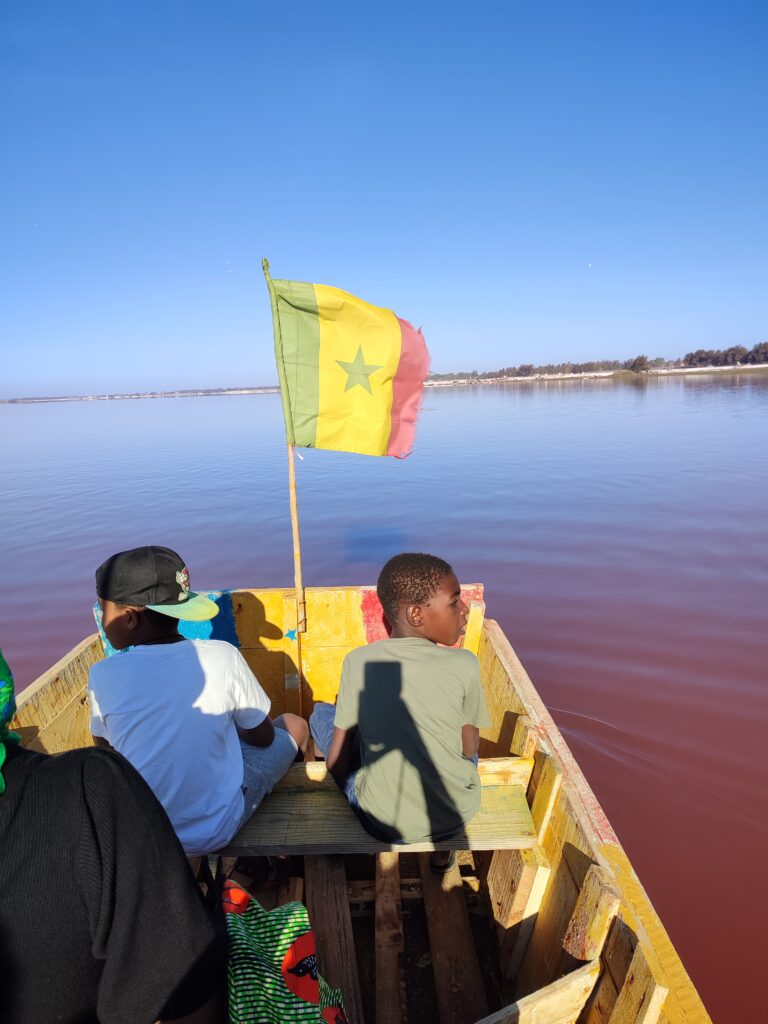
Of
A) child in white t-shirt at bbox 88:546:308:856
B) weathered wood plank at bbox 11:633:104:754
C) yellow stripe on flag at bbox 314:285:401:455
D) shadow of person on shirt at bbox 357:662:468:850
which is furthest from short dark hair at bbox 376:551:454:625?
weathered wood plank at bbox 11:633:104:754

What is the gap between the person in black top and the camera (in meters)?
0.92

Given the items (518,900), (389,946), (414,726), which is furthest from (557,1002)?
(389,946)

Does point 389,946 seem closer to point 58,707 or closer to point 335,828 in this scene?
point 335,828

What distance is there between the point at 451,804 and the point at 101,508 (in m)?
11.8

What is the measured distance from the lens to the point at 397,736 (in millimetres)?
2270

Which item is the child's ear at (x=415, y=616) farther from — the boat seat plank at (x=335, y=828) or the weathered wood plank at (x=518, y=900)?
the weathered wood plank at (x=518, y=900)

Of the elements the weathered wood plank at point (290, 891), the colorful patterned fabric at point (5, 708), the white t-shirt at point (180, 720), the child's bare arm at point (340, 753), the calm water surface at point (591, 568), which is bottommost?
the calm water surface at point (591, 568)

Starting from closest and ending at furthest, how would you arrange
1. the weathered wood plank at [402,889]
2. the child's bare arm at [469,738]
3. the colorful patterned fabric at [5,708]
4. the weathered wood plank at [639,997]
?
1. the colorful patterned fabric at [5,708]
2. the weathered wood plank at [639,997]
3. the child's bare arm at [469,738]
4. the weathered wood plank at [402,889]

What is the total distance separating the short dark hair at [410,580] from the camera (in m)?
2.32

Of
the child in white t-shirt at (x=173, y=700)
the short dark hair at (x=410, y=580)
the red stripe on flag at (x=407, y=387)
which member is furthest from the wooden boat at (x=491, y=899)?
the red stripe on flag at (x=407, y=387)

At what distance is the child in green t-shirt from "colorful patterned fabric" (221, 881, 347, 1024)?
64 cm

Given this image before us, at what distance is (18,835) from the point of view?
2.97 ft

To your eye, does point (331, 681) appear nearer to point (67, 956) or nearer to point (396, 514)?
point (67, 956)

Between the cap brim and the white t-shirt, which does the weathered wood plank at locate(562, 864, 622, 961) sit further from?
the cap brim
